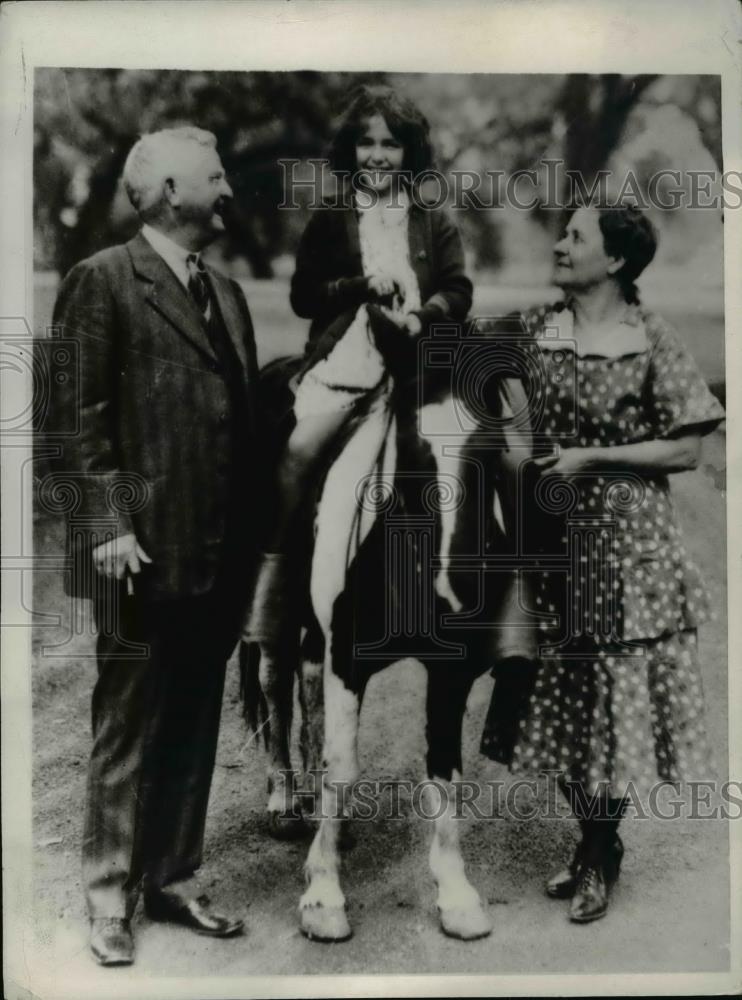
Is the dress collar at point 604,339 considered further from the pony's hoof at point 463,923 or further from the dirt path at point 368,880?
the pony's hoof at point 463,923

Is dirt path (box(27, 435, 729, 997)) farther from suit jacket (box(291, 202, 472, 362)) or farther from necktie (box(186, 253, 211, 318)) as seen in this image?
suit jacket (box(291, 202, 472, 362))

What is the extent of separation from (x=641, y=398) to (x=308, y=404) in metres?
1.07

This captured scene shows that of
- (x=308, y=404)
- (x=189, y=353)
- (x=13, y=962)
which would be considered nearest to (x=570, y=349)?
(x=308, y=404)

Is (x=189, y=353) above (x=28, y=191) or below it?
below

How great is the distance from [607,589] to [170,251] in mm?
1770

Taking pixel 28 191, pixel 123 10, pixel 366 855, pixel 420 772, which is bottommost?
pixel 366 855

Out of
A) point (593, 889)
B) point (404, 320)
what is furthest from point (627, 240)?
point (593, 889)

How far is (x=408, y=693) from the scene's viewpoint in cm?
298

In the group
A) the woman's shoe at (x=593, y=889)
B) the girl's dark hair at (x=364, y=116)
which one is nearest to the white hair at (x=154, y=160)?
the girl's dark hair at (x=364, y=116)

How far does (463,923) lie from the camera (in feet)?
9.58

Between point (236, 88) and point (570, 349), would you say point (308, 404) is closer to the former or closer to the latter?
point (570, 349)

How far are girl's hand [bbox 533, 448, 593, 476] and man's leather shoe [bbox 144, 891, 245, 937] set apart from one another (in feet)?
5.72

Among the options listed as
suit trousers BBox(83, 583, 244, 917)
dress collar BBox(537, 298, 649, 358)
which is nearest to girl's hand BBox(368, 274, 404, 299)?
dress collar BBox(537, 298, 649, 358)

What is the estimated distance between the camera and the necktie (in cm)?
295
